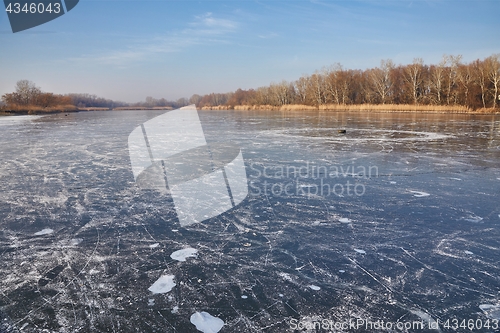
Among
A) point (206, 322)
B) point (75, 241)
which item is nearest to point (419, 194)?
point (206, 322)

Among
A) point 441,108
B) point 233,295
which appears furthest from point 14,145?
point 441,108

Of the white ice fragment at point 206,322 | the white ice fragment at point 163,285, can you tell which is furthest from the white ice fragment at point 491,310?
the white ice fragment at point 163,285

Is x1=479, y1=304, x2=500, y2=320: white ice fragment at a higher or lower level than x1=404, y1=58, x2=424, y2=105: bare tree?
lower

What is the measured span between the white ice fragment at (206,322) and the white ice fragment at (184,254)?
76cm

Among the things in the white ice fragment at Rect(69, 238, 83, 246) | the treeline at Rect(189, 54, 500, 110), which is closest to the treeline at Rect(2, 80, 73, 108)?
the treeline at Rect(189, 54, 500, 110)

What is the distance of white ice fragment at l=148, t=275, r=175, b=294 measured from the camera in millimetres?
2195

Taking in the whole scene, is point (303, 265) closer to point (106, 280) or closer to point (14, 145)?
point (106, 280)

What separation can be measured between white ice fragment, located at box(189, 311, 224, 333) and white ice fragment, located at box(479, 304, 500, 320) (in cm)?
157

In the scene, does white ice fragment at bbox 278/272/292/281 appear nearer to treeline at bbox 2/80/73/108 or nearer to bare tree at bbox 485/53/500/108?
bare tree at bbox 485/53/500/108

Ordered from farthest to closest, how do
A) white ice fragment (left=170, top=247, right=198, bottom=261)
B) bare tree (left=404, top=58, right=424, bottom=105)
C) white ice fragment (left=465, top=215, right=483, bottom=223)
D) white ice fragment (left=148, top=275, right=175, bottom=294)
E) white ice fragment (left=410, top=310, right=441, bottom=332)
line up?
bare tree (left=404, top=58, right=424, bottom=105), white ice fragment (left=465, top=215, right=483, bottom=223), white ice fragment (left=170, top=247, right=198, bottom=261), white ice fragment (left=148, top=275, right=175, bottom=294), white ice fragment (left=410, top=310, right=441, bottom=332)

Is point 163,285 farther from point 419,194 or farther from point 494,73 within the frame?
point 494,73

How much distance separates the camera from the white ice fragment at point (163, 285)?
7.20 ft

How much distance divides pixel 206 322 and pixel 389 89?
46358mm

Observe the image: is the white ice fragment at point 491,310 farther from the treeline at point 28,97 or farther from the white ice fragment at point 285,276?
the treeline at point 28,97
